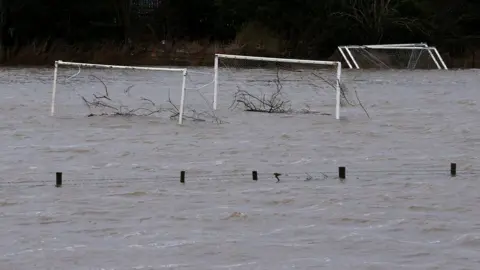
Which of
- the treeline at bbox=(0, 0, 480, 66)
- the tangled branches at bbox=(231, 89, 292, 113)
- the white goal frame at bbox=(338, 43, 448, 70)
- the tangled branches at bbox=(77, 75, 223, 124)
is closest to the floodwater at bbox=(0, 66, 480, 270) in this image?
the tangled branches at bbox=(77, 75, 223, 124)

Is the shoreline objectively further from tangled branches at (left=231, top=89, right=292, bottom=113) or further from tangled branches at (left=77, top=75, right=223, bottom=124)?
tangled branches at (left=231, top=89, right=292, bottom=113)

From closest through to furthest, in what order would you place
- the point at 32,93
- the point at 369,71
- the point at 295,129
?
the point at 295,129
the point at 32,93
the point at 369,71

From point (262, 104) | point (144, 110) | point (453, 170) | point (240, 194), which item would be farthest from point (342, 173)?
point (262, 104)

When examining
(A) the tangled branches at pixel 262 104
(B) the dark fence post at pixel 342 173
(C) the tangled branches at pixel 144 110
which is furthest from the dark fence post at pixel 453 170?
(A) the tangled branches at pixel 262 104

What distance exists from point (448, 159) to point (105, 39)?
4938cm

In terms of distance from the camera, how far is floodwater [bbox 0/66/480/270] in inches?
348

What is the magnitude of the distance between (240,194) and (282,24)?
49.6 m

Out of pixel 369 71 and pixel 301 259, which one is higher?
pixel 369 71

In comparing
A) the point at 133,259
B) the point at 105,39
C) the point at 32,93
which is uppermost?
the point at 105,39

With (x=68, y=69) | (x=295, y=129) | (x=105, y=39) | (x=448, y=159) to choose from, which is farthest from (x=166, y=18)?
(x=448, y=159)

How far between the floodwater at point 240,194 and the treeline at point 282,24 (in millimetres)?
37269

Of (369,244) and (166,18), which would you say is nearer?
(369,244)

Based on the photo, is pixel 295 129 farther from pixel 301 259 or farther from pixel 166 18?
pixel 166 18

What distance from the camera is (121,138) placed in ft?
57.6
